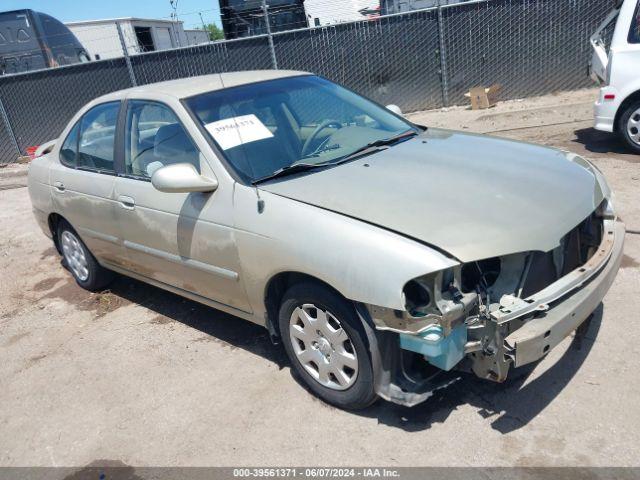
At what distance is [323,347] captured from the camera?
117 inches

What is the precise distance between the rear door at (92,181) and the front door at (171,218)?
190 millimetres

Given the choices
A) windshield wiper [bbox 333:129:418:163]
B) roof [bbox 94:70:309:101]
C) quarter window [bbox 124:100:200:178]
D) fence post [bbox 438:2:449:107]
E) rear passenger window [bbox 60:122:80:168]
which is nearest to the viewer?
windshield wiper [bbox 333:129:418:163]

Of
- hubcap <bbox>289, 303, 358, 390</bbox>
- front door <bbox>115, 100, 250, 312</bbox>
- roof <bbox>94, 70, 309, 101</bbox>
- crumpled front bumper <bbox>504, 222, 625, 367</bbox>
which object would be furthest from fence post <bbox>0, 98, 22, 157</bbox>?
crumpled front bumper <bbox>504, 222, 625, 367</bbox>

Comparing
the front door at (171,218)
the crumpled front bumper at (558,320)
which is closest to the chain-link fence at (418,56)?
the front door at (171,218)

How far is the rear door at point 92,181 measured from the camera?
4.22 metres

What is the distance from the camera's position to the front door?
10.9 feet

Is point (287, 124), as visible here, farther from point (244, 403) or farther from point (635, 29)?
→ point (635, 29)

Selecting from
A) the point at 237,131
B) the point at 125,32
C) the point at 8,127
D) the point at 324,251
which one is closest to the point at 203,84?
the point at 237,131

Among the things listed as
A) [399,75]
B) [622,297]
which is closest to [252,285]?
[622,297]

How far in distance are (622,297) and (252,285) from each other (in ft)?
8.29

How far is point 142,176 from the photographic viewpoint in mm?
3883

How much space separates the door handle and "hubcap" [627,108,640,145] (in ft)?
19.1

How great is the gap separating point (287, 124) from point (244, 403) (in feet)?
5.89

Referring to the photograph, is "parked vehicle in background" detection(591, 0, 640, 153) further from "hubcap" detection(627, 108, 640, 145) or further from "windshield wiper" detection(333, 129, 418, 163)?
"windshield wiper" detection(333, 129, 418, 163)
